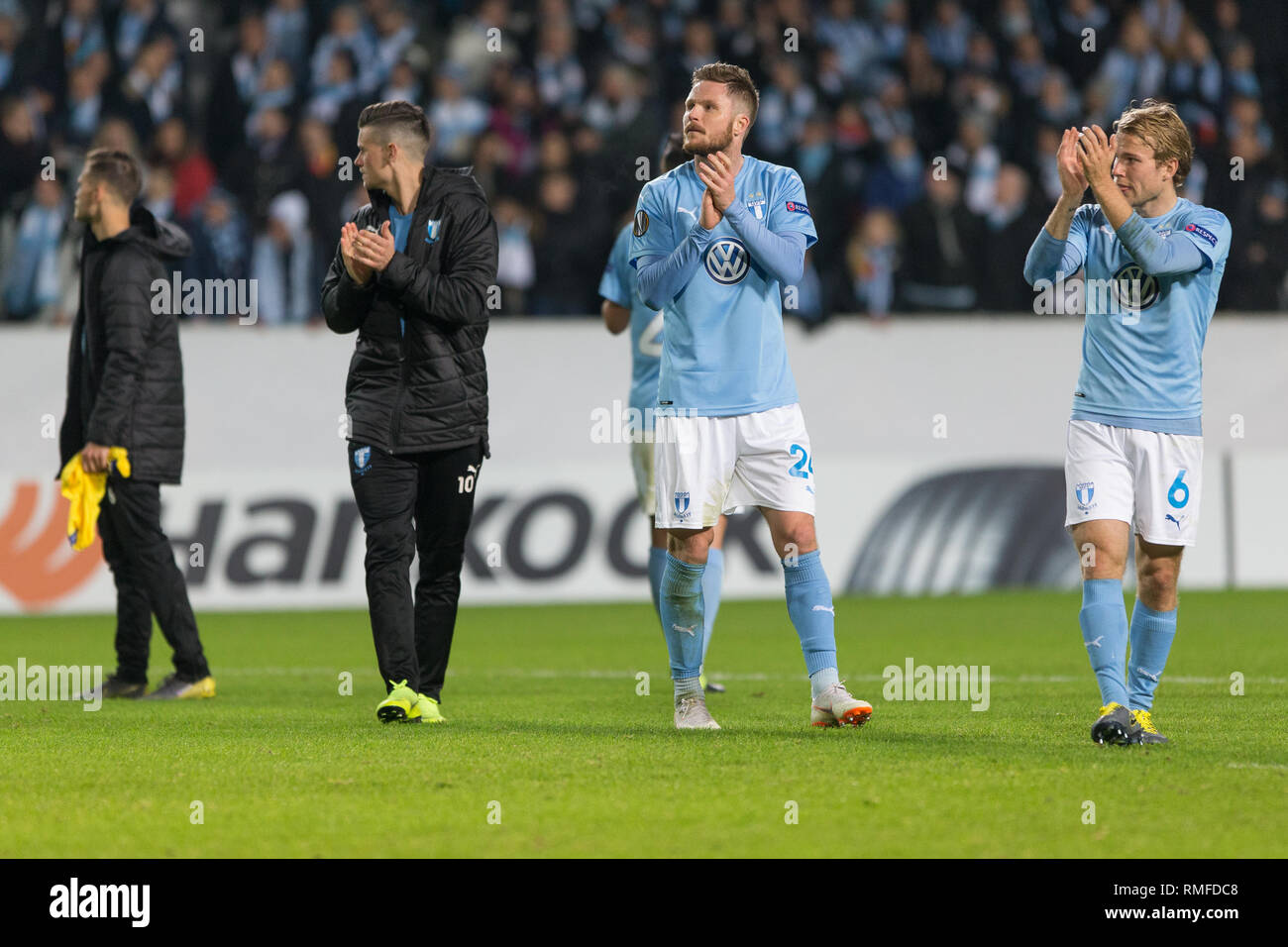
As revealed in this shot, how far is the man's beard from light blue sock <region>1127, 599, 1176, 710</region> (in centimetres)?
211

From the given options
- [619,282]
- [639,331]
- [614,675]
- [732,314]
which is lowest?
[614,675]

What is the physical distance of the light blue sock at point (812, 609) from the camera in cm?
631

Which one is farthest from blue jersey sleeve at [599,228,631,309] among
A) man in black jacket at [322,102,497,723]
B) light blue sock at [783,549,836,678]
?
light blue sock at [783,549,836,678]

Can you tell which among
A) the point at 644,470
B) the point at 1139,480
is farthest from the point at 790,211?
the point at 644,470

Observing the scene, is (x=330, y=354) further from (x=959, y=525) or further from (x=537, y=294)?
(x=959, y=525)

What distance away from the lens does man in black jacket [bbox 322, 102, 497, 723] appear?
22.0ft

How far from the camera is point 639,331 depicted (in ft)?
27.7

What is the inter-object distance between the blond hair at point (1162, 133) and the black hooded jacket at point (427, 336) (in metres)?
2.33

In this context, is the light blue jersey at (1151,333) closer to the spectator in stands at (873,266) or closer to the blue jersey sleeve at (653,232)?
the blue jersey sleeve at (653,232)

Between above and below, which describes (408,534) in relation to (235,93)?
below

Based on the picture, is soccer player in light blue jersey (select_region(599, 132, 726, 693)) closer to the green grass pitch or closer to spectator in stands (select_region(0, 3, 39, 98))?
the green grass pitch

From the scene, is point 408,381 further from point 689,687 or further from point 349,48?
point 349,48

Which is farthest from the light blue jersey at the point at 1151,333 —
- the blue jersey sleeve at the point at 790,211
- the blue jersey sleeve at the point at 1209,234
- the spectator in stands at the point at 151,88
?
the spectator in stands at the point at 151,88

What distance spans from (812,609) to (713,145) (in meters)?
1.62
